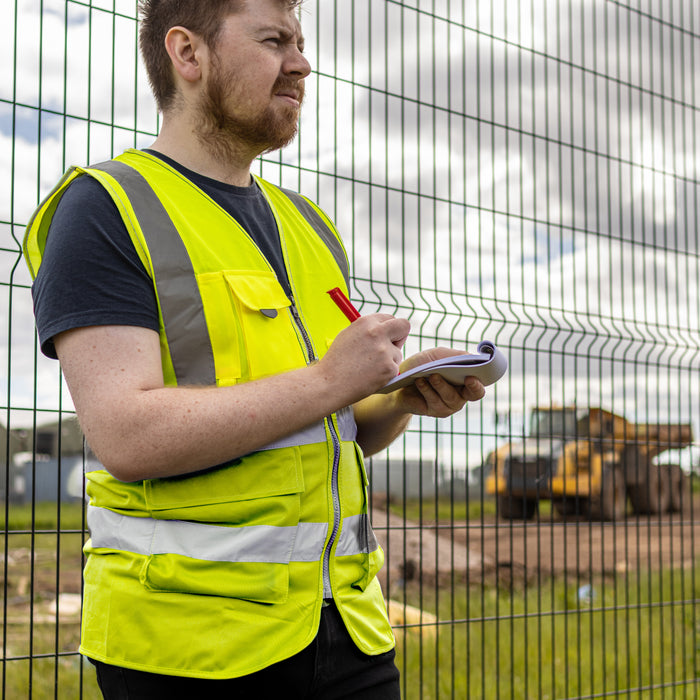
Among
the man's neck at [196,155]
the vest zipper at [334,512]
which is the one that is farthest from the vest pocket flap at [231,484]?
the man's neck at [196,155]

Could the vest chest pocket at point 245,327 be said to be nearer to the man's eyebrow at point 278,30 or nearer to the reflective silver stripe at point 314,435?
the reflective silver stripe at point 314,435

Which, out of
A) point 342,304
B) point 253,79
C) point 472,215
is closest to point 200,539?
point 342,304

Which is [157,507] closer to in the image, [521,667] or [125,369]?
[125,369]

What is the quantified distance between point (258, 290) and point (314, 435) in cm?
25

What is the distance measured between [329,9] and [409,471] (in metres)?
1.88

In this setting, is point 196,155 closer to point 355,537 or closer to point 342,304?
point 342,304

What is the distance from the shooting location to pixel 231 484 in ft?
4.15

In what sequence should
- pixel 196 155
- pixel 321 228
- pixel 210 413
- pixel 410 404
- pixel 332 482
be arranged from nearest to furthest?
pixel 210 413 < pixel 332 482 < pixel 196 155 < pixel 410 404 < pixel 321 228

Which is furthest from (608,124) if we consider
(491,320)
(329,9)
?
(329,9)

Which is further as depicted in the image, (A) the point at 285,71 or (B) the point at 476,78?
(B) the point at 476,78

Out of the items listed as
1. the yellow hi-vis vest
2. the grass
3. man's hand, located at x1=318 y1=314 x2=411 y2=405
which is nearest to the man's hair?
the yellow hi-vis vest

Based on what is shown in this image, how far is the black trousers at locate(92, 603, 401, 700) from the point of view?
48.6 inches

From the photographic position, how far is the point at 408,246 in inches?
133

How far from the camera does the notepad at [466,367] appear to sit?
1406 millimetres
